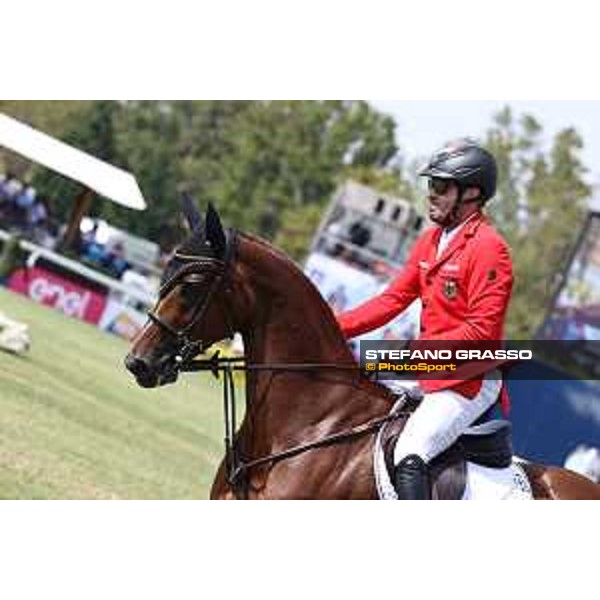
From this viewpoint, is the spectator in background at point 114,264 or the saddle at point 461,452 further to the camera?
the spectator in background at point 114,264

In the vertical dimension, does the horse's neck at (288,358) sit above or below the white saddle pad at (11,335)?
above

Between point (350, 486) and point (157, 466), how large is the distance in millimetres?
5629

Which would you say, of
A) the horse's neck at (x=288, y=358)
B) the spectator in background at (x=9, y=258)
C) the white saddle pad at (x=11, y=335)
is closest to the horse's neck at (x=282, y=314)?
the horse's neck at (x=288, y=358)

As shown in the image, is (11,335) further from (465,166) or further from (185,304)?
(465,166)

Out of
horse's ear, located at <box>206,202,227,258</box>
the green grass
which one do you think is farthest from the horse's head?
the green grass

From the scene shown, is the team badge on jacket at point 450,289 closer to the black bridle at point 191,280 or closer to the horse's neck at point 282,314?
the horse's neck at point 282,314

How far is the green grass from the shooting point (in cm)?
955

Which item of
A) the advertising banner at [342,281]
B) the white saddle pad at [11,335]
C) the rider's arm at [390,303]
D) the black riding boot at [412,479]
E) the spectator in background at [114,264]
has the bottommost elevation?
the spectator in background at [114,264]

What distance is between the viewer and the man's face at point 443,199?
255 inches

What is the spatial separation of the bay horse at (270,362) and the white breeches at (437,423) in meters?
0.22

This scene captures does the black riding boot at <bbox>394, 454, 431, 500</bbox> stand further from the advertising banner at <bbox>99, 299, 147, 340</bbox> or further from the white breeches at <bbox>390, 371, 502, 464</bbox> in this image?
the advertising banner at <bbox>99, 299, 147, 340</bbox>

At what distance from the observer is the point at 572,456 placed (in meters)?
16.0

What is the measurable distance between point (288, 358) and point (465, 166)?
1.29 metres
